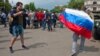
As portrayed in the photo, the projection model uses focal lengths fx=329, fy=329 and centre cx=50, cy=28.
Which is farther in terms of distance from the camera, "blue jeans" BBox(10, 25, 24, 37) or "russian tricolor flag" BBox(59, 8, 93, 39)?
"blue jeans" BBox(10, 25, 24, 37)

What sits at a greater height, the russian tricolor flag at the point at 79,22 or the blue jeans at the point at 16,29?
the russian tricolor flag at the point at 79,22

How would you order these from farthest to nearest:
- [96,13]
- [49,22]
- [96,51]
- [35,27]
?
[35,27] → [49,22] → [96,13] → [96,51]

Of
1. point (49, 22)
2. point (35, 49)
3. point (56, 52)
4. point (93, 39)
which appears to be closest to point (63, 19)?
point (56, 52)

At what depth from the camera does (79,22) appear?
1035 centimetres

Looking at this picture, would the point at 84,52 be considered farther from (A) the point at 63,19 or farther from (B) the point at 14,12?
(B) the point at 14,12

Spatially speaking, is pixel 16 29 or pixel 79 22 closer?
pixel 79 22

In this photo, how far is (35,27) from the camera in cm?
2777

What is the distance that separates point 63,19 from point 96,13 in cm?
863

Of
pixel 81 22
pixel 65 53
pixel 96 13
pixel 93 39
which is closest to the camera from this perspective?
pixel 81 22

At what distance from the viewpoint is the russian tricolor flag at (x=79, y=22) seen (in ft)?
33.7

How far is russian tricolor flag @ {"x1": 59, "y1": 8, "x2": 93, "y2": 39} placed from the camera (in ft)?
33.7

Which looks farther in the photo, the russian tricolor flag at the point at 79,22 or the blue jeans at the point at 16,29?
the blue jeans at the point at 16,29

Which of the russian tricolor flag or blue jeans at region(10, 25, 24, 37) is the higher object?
the russian tricolor flag

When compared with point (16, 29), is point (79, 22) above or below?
above
